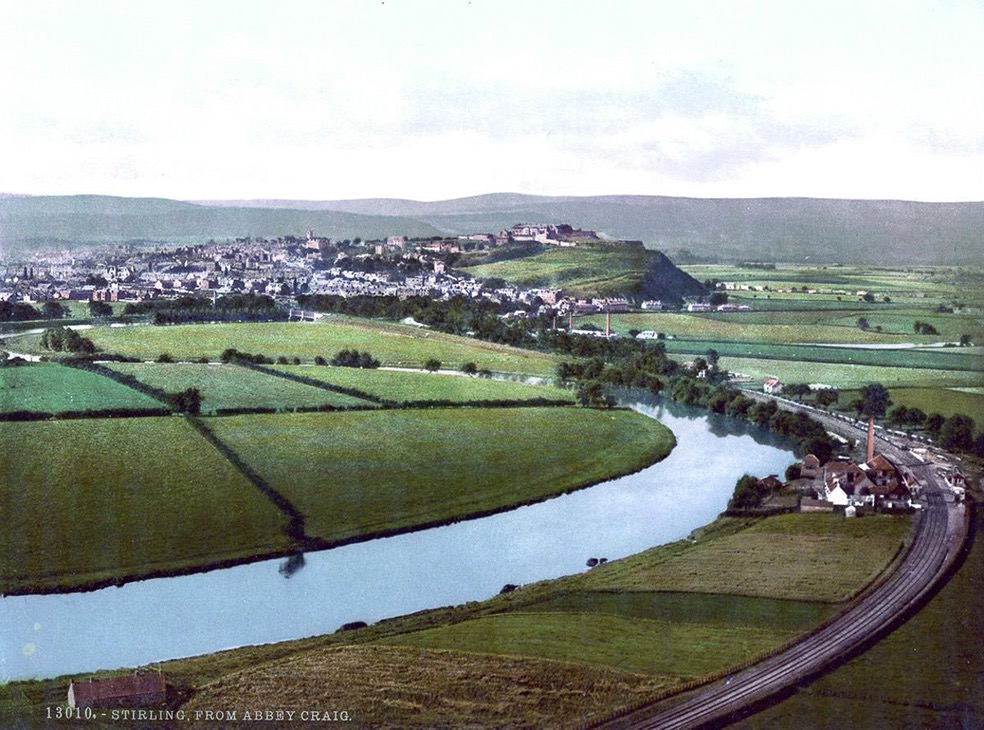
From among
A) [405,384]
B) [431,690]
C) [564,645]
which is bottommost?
[431,690]

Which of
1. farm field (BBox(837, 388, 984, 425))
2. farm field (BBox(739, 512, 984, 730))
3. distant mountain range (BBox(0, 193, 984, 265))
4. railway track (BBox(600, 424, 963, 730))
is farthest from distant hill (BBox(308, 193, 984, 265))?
farm field (BBox(739, 512, 984, 730))

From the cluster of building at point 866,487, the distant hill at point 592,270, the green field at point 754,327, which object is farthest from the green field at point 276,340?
the cluster of building at point 866,487

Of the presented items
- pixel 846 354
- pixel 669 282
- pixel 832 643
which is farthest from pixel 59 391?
pixel 846 354

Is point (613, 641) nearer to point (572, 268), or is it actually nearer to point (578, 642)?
point (578, 642)

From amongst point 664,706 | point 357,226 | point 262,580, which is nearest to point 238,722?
point 262,580

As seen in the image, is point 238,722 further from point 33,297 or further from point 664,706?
point 33,297

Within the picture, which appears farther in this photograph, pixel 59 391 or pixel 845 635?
pixel 59 391

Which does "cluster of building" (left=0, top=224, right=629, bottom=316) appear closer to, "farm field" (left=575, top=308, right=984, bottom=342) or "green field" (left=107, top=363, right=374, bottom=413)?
"green field" (left=107, top=363, right=374, bottom=413)
